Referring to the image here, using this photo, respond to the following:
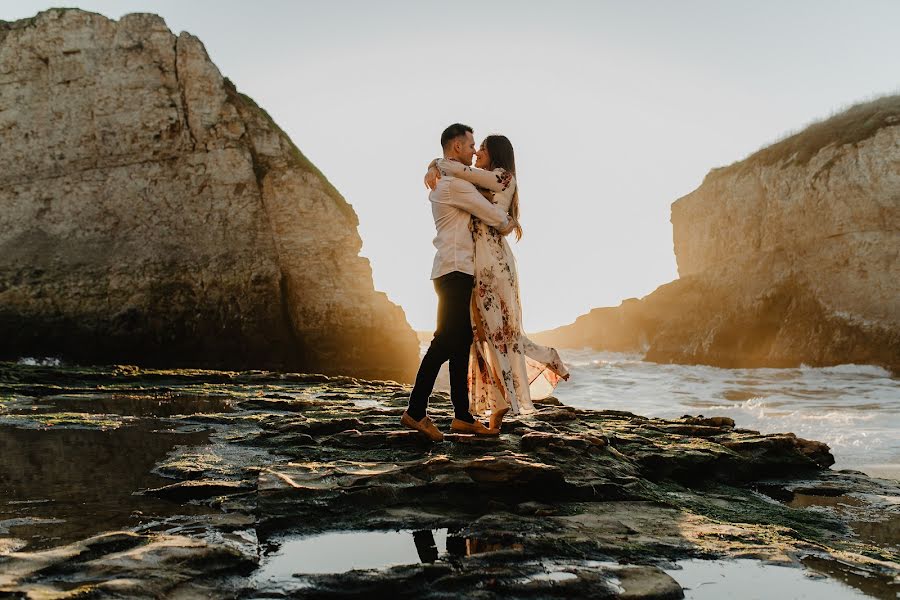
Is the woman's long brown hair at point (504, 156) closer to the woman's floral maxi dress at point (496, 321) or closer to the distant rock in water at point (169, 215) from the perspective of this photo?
the woman's floral maxi dress at point (496, 321)

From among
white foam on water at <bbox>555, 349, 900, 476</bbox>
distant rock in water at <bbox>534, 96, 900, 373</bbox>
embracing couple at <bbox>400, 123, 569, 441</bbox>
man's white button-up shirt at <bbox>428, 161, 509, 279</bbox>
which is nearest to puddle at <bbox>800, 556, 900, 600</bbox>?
embracing couple at <bbox>400, 123, 569, 441</bbox>

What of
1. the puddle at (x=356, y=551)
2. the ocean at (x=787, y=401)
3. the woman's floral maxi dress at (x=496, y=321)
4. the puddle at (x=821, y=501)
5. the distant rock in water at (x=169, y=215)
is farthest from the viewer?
the distant rock in water at (x=169, y=215)

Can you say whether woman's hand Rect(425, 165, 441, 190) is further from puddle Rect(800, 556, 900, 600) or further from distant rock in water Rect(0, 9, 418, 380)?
distant rock in water Rect(0, 9, 418, 380)

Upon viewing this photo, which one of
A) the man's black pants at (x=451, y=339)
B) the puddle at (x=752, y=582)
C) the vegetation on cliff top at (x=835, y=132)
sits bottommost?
the puddle at (x=752, y=582)

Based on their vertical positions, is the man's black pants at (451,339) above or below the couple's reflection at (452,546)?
above

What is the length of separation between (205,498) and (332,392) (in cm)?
613

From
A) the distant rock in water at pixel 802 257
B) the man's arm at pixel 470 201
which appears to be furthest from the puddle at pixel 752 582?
the distant rock in water at pixel 802 257

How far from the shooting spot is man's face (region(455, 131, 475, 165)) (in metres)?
4.48

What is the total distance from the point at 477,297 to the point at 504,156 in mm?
967

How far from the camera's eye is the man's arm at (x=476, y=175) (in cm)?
434

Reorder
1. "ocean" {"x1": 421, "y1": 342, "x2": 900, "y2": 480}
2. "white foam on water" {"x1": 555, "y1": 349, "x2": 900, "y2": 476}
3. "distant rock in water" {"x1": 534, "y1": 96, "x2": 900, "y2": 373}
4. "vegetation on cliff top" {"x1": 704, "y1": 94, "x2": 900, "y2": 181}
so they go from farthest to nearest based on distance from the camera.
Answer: "vegetation on cliff top" {"x1": 704, "y1": 94, "x2": 900, "y2": 181}, "distant rock in water" {"x1": 534, "y1": 96, "x2": 900, "y2": 373}, "white foam on water" {"x1": 555, "y1": 349, "x2": 900, "y2": 476}, "ocean" {"x1": 421, "y1": 342, "x2": 900, "y2": 480}

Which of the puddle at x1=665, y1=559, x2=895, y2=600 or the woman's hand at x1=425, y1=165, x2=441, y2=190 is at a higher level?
the woman's hand at x1=425, y1=165, x2=441, y2=190

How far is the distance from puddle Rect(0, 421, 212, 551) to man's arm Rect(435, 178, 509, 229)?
229cm

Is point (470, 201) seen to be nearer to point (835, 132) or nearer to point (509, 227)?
point (509, 227)
